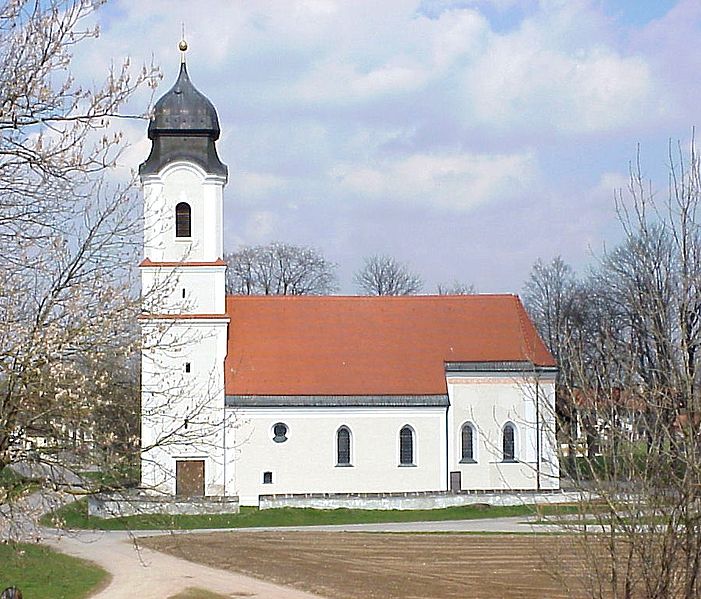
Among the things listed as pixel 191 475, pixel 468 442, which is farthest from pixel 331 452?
pixel 468 442

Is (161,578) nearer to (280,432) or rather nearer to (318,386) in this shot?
(280,432)

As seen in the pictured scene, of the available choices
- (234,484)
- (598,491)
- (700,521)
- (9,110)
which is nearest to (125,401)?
(9,110)

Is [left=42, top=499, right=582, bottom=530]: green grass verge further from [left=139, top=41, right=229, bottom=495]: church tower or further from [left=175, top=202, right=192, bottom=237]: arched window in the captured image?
[left=175, top=202, right=192, bottom=237]: arched window

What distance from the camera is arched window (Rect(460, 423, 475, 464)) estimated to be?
1549 inches

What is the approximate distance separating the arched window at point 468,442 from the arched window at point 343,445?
432 cm

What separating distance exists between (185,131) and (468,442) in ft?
50.1

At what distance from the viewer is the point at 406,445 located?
38.9 m

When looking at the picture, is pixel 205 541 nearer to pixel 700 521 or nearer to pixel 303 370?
pixel 303 370

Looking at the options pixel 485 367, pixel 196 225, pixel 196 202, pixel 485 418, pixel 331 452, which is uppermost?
pixel 196 202

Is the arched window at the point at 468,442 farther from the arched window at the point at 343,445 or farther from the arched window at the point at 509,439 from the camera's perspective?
the arched window at the point at 343,445

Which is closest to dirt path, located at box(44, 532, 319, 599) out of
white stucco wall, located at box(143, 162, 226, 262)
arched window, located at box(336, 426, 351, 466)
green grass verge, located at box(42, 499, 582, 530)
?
green grass verge, located at box(42, 499, 582, 530)

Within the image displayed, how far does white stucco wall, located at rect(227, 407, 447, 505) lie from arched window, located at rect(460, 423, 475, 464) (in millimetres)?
915

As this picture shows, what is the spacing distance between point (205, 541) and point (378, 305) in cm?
1556

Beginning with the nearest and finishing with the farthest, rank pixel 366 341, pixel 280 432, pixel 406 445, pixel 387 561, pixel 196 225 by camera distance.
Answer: pixel 387 561
pixel 196 225
pixel 280 432
pixel 406 445
pixel 366 341
